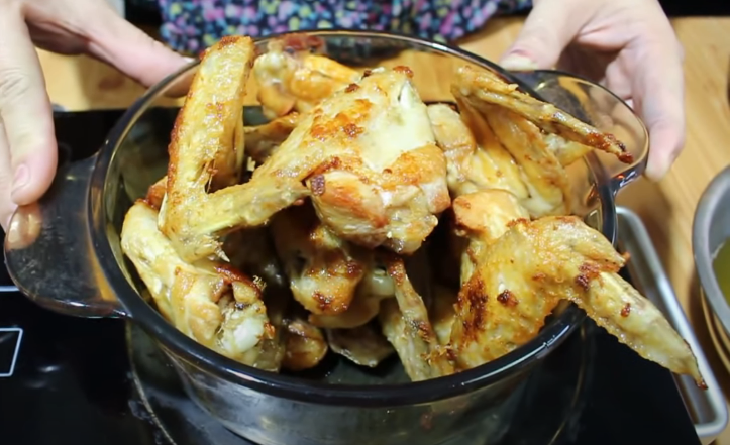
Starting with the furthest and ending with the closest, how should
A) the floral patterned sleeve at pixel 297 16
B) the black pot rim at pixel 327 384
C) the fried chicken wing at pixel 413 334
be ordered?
the floral patterned sleeve at pixel 297 16, the fried chicken wing at pixel 413 334, the black pot rim at pixel 327 384

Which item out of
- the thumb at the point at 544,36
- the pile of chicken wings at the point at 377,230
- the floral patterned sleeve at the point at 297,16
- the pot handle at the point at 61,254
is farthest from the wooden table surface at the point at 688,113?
the pot handle at the point at 61,254

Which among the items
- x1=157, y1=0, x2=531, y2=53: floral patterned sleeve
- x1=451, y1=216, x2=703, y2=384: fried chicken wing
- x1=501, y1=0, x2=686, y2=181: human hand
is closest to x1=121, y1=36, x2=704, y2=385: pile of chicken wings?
x1=451, y1=216, x2=703, y2=384: fried chicken wing

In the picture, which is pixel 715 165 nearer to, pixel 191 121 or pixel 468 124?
pixel 468 124

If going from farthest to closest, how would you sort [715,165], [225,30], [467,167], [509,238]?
[225,30] → [715,165] → [467,167] → [509,238]

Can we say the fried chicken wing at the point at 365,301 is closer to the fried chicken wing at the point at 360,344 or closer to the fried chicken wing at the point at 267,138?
the fried chicken wing at the point at 360,344

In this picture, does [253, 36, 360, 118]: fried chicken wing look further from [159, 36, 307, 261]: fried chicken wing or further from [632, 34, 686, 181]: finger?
[632, 34, 686, 181]: finger

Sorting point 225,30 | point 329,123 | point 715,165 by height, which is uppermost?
point 329,123

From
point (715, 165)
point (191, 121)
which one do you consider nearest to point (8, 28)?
point (191, 121)

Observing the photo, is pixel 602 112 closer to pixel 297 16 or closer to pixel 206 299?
pixel 206 299
